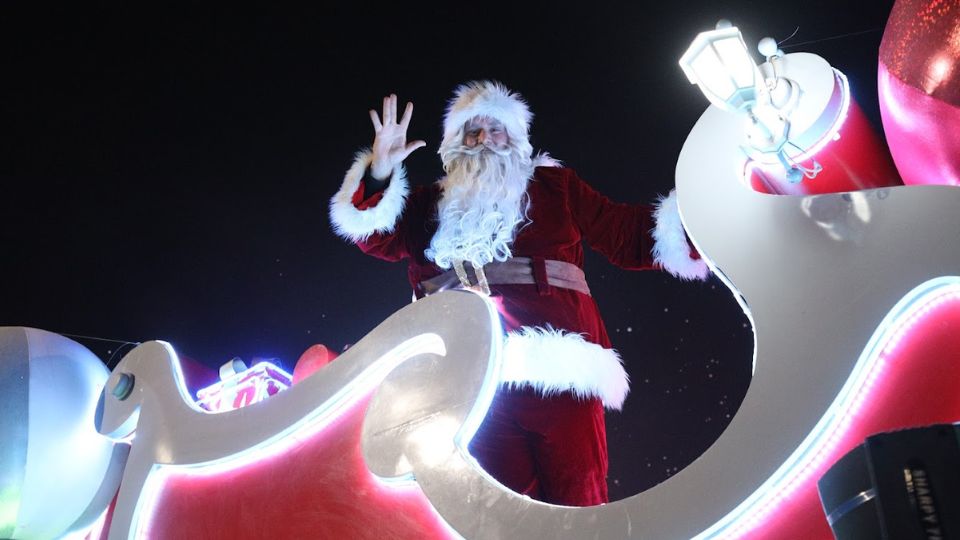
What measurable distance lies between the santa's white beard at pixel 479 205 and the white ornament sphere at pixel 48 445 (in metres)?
0.94

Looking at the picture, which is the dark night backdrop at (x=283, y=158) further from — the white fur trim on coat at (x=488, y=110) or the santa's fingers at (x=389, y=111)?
the santa's fingers at (x=389, y=111)

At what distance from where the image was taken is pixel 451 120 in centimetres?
224

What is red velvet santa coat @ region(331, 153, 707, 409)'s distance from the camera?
1.70 meters

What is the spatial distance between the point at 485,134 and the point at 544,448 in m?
0.85

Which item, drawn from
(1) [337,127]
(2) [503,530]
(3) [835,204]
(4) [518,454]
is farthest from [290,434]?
(1) [337,127]

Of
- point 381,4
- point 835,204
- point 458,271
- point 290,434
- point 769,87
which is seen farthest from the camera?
point 381,4

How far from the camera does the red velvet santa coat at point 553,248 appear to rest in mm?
1703

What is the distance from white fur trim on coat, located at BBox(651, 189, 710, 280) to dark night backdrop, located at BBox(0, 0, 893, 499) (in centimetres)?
81

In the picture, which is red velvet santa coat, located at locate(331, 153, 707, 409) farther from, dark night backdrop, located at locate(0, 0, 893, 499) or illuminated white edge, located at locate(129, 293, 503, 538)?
dark night backdrop, located at locate(0, 0, 893, 499)

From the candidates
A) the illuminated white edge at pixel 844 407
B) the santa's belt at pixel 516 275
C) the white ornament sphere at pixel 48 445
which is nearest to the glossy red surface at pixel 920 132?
the illuminated white edge at pixel 844 407

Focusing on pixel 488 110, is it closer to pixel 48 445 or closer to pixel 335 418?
pixel 335 418

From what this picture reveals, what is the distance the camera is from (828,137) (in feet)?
4.39

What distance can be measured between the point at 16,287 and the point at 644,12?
3.27 meters

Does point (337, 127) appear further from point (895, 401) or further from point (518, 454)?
point (895, 401)
